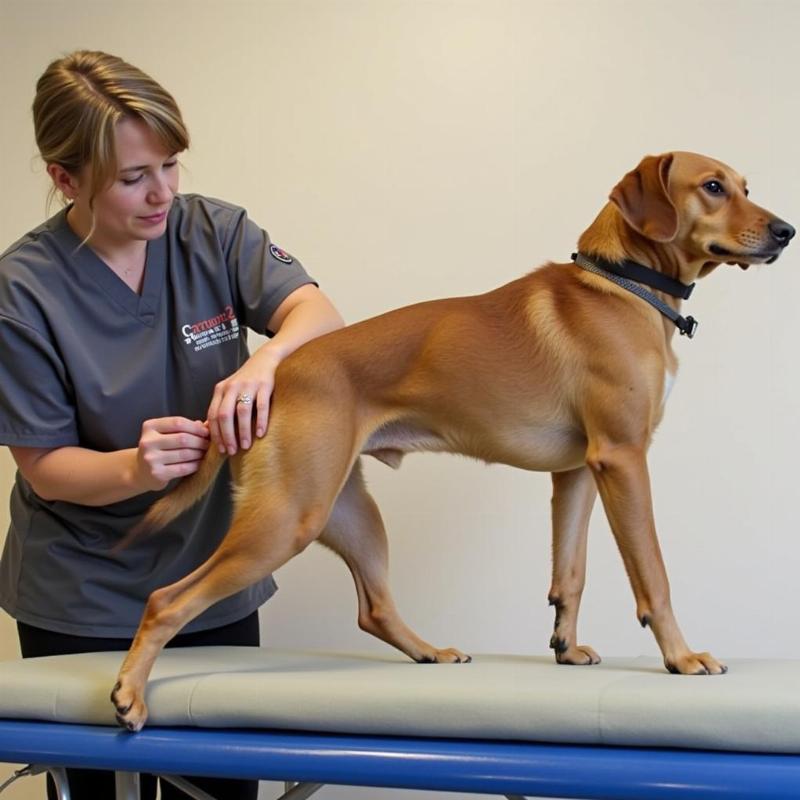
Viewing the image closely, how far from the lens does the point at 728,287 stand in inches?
97.3

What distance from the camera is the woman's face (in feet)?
5.82

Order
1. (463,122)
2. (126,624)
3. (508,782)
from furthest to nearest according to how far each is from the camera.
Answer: (463,122) → (126,624) → (508,782)

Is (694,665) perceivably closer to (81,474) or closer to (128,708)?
(128,708)

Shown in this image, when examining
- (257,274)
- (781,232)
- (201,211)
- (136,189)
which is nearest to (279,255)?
(257,274)

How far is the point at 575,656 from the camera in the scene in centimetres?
179

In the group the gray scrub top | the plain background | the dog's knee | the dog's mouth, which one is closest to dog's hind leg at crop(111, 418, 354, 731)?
the dog's knee

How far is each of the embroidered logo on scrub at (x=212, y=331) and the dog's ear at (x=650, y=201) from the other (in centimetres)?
79

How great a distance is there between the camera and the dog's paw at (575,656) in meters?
1.78

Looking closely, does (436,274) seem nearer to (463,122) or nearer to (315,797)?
(463,122)

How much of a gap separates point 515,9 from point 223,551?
5.48 ft

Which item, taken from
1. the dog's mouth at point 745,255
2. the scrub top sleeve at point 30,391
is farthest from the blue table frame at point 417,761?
the dog's mouth at point 745,255

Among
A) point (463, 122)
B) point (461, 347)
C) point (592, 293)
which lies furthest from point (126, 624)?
point (463, 122)

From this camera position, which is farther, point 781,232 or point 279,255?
point 279,255

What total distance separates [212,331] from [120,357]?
189 millimetres
